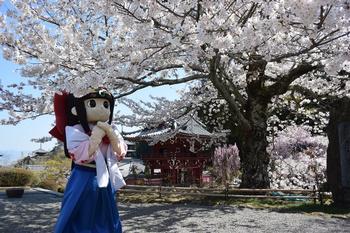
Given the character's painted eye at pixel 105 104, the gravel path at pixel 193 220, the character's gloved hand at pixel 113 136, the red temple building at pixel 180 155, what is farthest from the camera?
the red temple building at pixel 180 155

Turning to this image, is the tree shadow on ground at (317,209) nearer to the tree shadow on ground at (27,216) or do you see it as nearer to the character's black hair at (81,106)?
the tree shadow on ground at (27,216)

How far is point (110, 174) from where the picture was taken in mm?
4375

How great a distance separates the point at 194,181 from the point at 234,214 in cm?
762

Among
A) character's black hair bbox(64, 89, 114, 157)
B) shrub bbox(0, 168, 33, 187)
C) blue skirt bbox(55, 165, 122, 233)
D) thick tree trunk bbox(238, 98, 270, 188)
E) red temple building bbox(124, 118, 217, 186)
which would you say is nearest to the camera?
blue skirt bbox(55, 165, 122, 233)

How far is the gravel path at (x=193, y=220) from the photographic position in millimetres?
6363

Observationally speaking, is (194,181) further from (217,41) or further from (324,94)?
(217,41)

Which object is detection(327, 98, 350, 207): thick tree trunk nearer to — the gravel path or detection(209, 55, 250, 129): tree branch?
the gravel path

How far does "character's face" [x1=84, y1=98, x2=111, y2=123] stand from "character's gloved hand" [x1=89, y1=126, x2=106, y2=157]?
0.89 ft

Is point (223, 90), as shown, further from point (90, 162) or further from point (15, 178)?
point (15, 178)

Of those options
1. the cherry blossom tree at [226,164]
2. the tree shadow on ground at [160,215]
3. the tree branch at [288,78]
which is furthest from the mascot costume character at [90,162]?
the cherry blossom tree at [226,164]

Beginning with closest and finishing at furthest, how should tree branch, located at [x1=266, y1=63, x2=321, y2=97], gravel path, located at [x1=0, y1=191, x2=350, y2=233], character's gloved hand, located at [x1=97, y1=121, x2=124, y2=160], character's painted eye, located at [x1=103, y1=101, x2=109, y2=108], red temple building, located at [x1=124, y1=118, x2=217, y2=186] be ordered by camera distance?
character's gloved hand, located at [x1=97, y1=121, x2=124, y2=160], character's painted eye, located at [x1=103, y1=101, x2=109, y2=108], gravel path, located at [x1=0, y1=191, x2=350, y2=233], tree branch, located at [x1=266, y1=63, x2=321, y2=97], red temple building, located at [x1=124, y1=118, x2=217, y2=186]

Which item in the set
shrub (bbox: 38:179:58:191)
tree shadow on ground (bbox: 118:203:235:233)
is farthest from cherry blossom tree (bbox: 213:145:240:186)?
shrub (bbox: 38:179:58:191)

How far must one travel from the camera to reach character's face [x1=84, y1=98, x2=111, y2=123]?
14.7 ft

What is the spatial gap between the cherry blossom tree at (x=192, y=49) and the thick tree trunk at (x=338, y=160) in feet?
3.90
